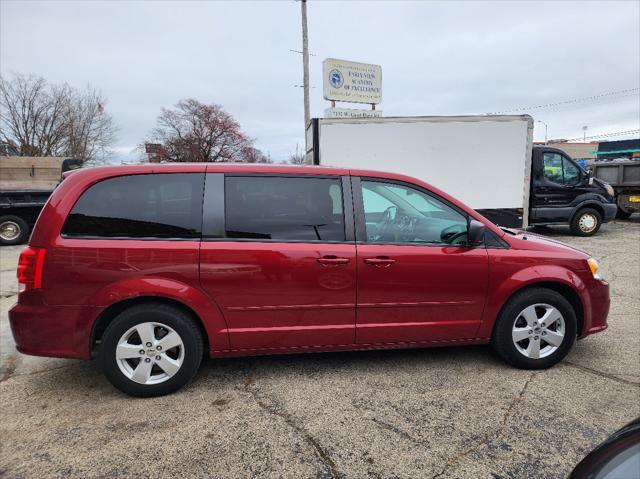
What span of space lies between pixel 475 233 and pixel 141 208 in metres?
2.46

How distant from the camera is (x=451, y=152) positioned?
8.96 metres

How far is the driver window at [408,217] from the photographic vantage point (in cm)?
318

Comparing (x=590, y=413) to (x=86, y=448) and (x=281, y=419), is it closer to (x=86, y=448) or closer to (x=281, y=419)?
(x=281, y=419)

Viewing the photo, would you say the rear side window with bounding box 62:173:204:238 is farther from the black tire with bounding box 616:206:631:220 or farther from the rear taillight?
the black tire with bounding box 616:206:631:220

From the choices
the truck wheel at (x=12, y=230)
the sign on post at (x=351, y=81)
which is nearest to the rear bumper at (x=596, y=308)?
the truck wheel at (x=12, y=230)

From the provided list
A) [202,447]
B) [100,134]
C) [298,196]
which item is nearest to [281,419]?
[202,447]

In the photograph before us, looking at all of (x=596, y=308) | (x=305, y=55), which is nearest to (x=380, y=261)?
(x=596, y=308)

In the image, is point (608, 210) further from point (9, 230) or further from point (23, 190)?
point (9, 230)

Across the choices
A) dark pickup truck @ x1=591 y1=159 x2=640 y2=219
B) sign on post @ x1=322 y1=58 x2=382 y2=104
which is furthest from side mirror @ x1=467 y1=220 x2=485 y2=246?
sign on post @ x1=322 y1=58 x2=382 y2=104

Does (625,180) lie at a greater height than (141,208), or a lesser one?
greater

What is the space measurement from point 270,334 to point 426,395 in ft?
3.97

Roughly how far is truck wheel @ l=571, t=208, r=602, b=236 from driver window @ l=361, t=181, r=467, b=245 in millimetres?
9253

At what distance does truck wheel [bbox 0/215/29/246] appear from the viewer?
1055 centimetres

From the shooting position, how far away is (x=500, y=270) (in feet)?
10.6
